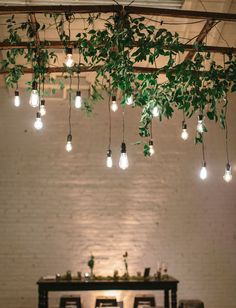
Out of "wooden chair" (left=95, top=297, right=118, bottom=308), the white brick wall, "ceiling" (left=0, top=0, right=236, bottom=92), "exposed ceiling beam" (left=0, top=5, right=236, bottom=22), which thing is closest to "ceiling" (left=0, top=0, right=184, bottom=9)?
"ceiling" (left=0, top=0, right=236, bottom=92)

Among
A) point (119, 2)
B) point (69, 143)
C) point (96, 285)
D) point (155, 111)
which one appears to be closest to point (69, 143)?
point (69, 143)

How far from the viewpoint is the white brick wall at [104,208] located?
8133 mm

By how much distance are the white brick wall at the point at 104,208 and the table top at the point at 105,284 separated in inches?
43.3

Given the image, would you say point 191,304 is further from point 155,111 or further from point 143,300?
point 155,111

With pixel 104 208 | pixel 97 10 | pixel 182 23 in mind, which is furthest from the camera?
pixel 104 208

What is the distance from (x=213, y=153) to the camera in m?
8.59

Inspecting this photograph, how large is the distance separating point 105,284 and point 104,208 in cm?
159

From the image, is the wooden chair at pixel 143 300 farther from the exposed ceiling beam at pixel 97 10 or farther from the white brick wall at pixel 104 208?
the exposed ceiling beam at pixel 97 10

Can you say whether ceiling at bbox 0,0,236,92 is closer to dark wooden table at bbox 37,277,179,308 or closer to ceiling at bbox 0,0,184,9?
ceiling at bbox 0,0,184,9

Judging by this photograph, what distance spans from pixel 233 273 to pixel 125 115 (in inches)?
126

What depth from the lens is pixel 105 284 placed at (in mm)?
7008

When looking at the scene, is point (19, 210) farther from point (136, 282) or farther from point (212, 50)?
point (212, 50)

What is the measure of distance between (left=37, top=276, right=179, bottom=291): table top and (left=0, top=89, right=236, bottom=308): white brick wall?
43.3 inches

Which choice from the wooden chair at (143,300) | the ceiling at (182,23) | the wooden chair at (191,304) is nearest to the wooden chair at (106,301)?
the wooden chair at (143,300)
